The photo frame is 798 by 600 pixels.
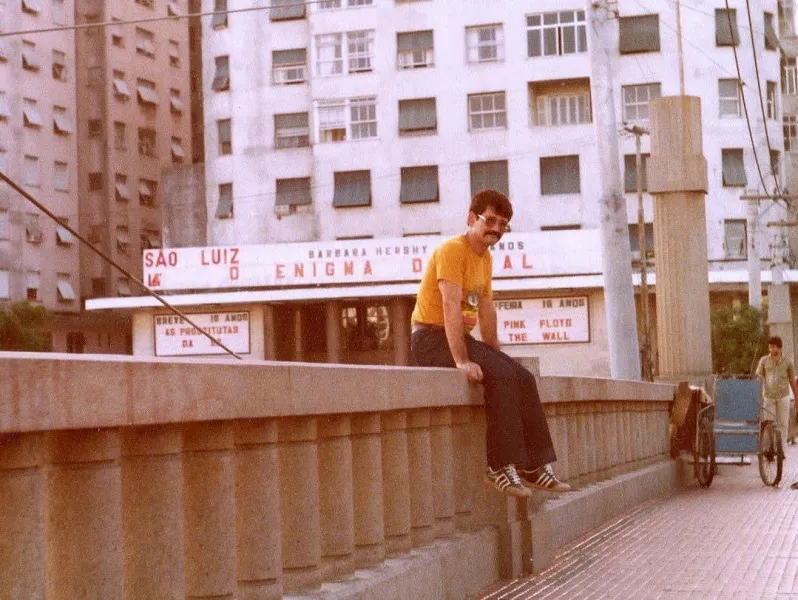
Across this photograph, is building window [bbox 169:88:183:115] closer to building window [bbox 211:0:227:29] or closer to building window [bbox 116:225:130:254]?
building window [bbox 116:225:130:254]

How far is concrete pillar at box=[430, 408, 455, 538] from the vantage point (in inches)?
335

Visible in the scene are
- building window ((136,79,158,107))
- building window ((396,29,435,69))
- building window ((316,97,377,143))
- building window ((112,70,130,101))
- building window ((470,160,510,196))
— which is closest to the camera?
building window ((470,160,510,196))

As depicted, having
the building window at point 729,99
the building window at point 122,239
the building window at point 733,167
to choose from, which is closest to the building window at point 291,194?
the building window at point 122,239

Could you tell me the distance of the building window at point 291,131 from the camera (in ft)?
225

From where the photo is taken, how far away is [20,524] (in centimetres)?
408

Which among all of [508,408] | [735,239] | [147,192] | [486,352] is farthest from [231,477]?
[147,192]

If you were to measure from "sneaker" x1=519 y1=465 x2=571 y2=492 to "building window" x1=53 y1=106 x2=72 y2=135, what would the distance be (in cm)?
7011

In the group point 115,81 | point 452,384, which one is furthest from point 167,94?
point 452,384

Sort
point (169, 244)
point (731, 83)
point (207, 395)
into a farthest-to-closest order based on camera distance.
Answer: point (169, 244)
point (731, 83)
point (207, 395)

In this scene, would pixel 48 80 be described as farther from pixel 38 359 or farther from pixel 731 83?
pixel 38 359

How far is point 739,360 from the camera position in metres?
58.2

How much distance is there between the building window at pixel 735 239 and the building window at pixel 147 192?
29581 mm

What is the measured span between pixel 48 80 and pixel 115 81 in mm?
3909

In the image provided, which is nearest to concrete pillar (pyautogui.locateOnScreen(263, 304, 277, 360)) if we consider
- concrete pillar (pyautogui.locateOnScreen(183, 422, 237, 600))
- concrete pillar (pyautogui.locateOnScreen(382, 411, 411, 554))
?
concrete pillar (pyautogui.locateOnScreen(382, 411, 411, 554))
